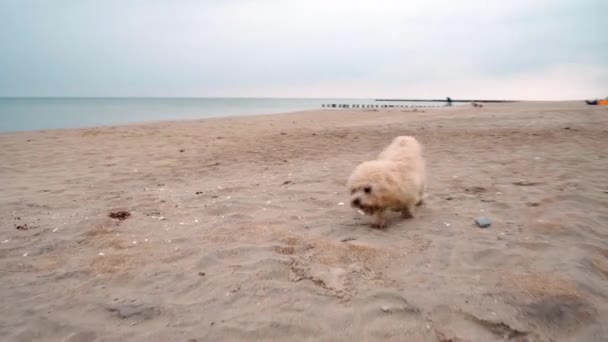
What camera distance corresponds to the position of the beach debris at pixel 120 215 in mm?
4536

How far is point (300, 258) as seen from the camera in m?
3.37

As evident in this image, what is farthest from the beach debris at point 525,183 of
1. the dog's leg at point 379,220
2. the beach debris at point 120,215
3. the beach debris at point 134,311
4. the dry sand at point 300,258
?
the beach debris at point 120,215

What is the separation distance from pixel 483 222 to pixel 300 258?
2.16 m

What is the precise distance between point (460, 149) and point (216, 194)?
6.22 metres

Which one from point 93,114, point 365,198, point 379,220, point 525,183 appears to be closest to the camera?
point 365,198

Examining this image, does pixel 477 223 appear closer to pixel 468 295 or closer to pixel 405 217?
pixel 405 217

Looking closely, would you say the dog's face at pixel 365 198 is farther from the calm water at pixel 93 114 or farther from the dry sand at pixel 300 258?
the calm water at pixel 93 114

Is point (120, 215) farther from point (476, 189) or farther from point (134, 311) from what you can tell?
point (476, 189)

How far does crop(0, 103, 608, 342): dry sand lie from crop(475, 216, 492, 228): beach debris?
0.08m

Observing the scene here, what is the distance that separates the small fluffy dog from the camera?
4.01 meters

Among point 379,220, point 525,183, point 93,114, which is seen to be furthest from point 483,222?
point 93,114

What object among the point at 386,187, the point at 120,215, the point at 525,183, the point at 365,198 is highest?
the point at 386,187

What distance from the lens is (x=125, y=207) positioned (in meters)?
4.98

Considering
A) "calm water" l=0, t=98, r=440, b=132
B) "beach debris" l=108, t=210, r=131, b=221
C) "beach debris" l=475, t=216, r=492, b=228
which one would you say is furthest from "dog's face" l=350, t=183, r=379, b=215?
"calm water" l=0, t=98, r=440, b=132
